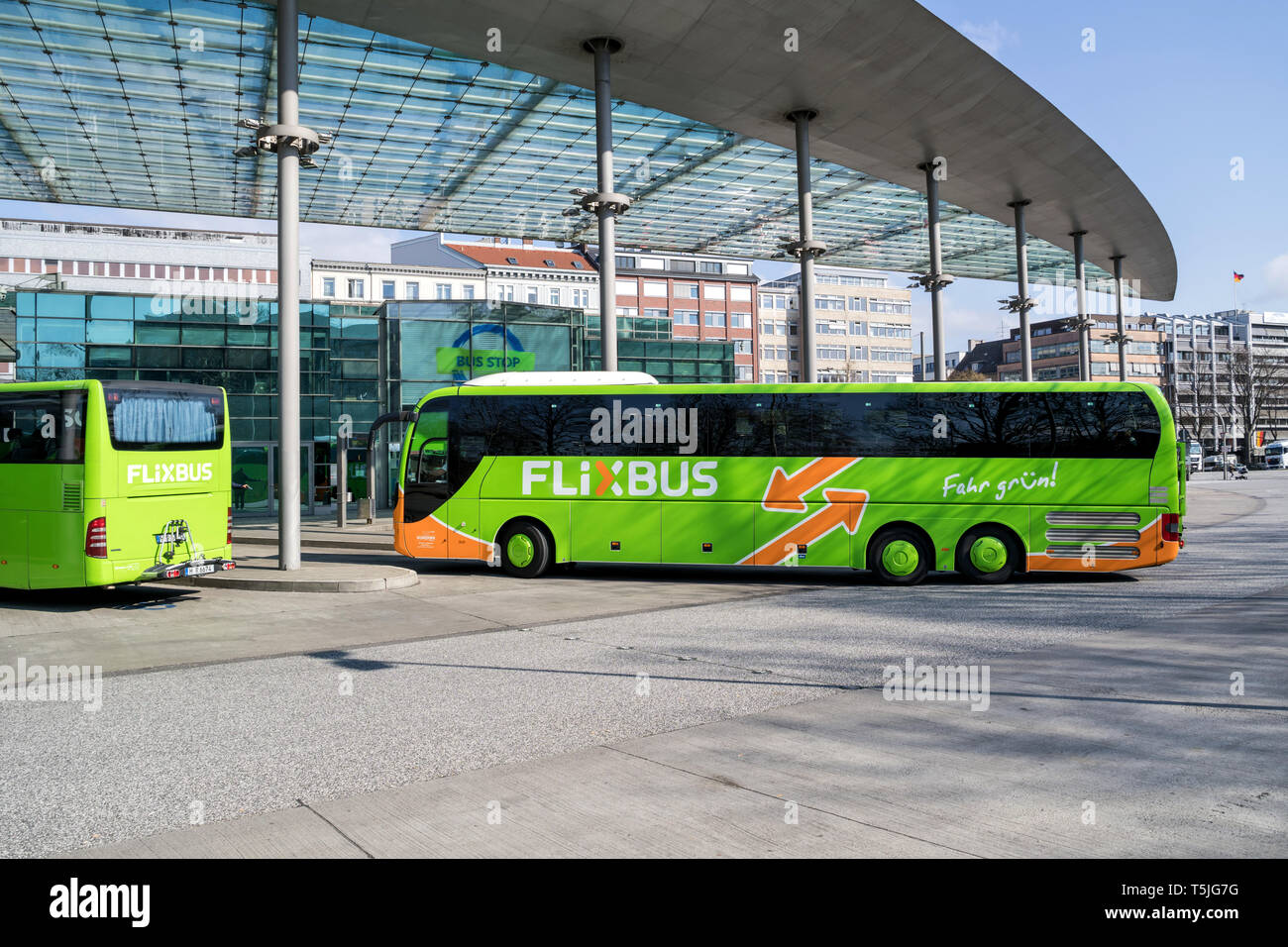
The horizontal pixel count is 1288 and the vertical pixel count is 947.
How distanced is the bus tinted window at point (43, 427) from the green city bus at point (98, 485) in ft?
0.04

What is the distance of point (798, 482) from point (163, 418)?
30.6 ft

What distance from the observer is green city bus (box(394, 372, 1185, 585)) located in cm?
1446

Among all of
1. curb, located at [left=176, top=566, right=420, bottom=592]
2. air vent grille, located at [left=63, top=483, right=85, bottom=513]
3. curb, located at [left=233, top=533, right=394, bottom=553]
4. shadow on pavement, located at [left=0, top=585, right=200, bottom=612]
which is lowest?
shadow on pavement, located at [left=0, top=585, right=200, bottom=612]

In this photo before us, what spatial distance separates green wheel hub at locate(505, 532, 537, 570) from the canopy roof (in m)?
9.73

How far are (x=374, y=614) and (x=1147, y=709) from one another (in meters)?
8.87

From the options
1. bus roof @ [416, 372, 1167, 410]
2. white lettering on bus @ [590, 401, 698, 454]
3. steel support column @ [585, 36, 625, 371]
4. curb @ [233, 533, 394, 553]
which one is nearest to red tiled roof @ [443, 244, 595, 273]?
curb @ [233, 533, 394, 553]

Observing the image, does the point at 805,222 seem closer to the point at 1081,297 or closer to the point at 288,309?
the point at 288,309

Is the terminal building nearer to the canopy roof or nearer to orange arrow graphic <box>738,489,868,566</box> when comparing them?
the canopy roof

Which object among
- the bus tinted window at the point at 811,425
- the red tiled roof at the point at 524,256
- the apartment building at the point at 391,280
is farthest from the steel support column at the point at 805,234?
the red tiled roof at the point at 524,256

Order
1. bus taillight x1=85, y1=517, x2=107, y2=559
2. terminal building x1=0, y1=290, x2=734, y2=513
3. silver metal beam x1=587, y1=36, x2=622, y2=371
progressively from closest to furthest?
bus taillight x1=85, y1=517, x2=107, y2=559 < silver metal beam x1=587, y1=36, x2=622, y2=371 < terminal building x1=0, y1=290, x2=734, y2=513

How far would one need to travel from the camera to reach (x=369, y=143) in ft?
80.5

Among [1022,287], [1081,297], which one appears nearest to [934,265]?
[1022,287]

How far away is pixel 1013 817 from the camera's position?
4.62 m

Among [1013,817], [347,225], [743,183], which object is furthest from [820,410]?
[347,225]
